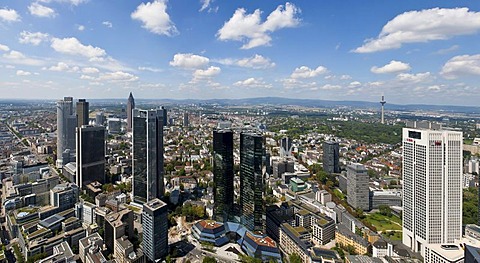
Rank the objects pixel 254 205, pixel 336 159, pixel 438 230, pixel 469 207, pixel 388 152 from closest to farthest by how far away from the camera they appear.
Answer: pixel 438 230, pixel 254 205, pixel 469 207, pixel 336 159, pixel 388 152

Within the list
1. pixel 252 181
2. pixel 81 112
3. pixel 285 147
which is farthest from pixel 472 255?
pixel 81 112

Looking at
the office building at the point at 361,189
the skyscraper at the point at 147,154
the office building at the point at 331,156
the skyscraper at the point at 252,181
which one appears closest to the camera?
the skyscraper at the point at 252,181

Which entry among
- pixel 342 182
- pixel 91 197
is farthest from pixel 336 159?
pixel 91 197

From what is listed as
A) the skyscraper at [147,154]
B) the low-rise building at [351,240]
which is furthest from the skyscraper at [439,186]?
the skyscraper at [147,154]

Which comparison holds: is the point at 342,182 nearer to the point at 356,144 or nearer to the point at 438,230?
the point at 438,230

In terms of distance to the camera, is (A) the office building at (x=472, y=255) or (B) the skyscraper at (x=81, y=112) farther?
(B) the skyscraper at (x=81, y=112)

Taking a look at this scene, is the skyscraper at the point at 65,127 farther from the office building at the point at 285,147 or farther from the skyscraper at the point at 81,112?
the office building at the point at 285,147

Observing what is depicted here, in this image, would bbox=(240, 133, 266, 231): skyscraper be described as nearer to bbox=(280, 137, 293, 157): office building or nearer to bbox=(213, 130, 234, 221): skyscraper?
bbox=(213, 130, 234, 221): skyscraper
